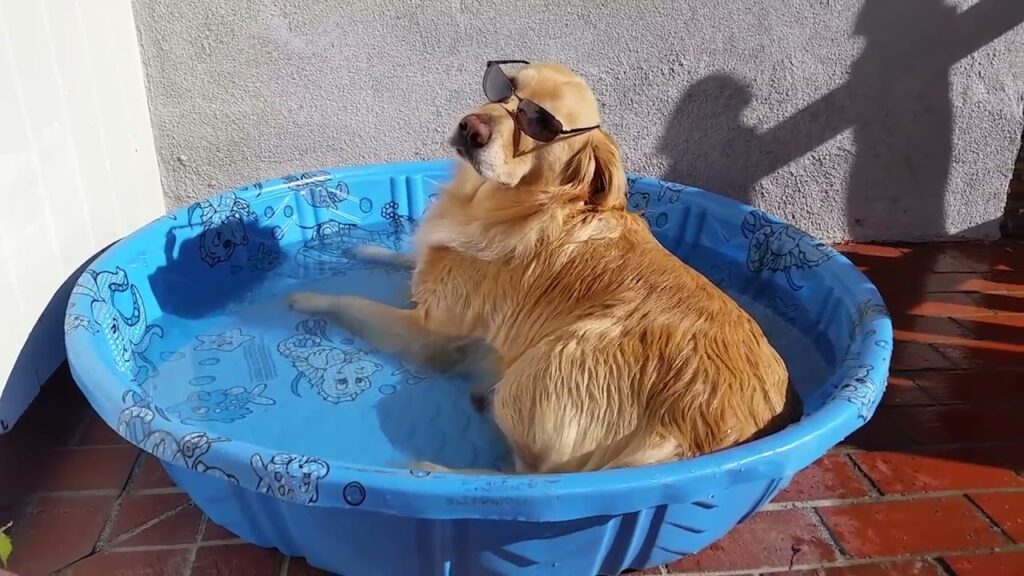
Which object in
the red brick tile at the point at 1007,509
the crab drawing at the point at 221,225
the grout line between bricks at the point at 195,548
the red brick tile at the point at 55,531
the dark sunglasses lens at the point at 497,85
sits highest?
the dark sunglasses lens at the point at 497,85

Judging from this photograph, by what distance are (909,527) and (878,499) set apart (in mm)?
142

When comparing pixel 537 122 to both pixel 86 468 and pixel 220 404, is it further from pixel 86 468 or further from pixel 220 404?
pixel 86 468

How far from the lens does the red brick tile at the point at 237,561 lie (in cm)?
232

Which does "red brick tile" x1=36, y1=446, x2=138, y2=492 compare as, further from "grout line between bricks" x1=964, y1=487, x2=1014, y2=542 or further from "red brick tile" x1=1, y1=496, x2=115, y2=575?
"grout line between bricks" x1=964, y1=487, x2=1014, y2=542

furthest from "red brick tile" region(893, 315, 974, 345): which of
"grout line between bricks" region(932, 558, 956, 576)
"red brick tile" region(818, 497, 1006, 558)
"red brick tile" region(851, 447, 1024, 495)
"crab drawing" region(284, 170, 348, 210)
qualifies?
"crab drawing" region(284, 170, 348, 210)

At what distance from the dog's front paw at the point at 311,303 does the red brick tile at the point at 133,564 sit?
1263mm

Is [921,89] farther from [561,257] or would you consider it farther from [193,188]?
[193,188]

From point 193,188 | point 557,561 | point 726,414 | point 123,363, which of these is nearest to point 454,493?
point 557,561

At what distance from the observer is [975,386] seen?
3391 mm

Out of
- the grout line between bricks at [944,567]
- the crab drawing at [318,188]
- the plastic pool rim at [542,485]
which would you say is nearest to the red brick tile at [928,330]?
the grout line between bricks at [944,567]

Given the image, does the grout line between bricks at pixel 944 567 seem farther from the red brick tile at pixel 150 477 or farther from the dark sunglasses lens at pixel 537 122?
the red brick tile at pixel 150 477

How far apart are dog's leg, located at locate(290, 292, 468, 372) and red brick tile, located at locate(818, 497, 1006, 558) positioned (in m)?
1.46

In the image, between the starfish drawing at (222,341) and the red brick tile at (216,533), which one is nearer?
the red brick tile at (216,533)

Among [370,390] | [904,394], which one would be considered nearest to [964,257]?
[904,394]
